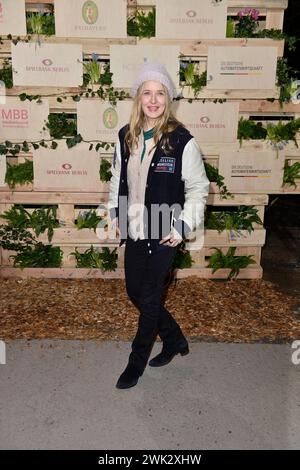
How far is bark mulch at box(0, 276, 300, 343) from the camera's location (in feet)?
14.5

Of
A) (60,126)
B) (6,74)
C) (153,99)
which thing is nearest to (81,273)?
(60,126)

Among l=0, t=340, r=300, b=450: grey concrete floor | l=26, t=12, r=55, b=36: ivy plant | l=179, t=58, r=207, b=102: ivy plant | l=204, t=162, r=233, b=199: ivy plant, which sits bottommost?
l=0, t=340, r=300, b=450: grey concrete floor

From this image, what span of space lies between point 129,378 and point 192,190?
141 cm

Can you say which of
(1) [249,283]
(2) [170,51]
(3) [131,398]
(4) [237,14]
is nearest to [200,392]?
(3) [131,398]

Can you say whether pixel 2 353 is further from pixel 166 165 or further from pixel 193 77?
pixel 193 77

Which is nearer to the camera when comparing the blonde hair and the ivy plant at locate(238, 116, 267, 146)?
the blonde hair

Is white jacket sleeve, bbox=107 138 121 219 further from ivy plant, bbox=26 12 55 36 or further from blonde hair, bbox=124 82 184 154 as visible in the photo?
ivy plant, bbox=26 12 55 36

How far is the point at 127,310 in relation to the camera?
491 centimetres

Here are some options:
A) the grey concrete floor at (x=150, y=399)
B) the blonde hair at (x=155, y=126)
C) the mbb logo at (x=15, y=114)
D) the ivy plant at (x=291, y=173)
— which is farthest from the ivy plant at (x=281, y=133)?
the mbb logo at (x=15, y=114)

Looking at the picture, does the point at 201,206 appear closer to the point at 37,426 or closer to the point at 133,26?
the point at 37,426

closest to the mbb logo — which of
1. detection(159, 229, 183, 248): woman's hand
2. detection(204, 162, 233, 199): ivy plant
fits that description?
detection(204, 162, 233, 199): ivy plant

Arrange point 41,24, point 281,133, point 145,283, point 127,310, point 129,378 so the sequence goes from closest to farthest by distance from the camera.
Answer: point 145,283 → point 129,378 → point 127,310 → point 41,24 → point 281,133
